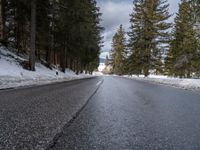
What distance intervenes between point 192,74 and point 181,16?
9.41 meters

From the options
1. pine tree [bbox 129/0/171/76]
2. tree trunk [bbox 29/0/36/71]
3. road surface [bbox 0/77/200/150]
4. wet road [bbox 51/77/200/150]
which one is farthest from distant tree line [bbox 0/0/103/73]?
wet road [bbox 51/77/200/150]

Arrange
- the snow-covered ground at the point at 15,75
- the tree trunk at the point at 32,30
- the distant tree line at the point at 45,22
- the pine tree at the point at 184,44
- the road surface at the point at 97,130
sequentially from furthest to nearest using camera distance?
the pine tree at the point at 184,44 → the distant tree line at the point at 45,22 → the tree trunk at the point at 32,30 → the snow-covered ground at the point at 15,75 → the road surface at the point at 97,130

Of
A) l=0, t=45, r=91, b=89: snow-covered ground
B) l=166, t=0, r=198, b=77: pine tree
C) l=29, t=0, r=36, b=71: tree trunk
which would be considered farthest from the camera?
l=166, t=0, r=198, b=77: pine tree

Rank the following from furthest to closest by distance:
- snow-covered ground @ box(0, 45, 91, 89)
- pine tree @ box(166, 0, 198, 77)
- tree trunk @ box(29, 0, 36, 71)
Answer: pine tree @ box(166, 0, 198, 77), tree trunk @ box(29, 0, 36, 71), snow-covered ground @ box(0, 45, 91, 89)

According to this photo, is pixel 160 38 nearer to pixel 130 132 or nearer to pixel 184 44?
pixel 184 44

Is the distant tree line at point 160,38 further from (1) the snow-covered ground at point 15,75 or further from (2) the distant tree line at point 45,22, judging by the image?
(1) the snow-covered ground at point 15,75

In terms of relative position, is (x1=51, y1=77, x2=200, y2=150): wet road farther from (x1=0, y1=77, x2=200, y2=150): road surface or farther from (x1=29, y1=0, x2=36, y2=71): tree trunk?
(x1=29, y1=0, x2=36, y2=71): tree trunk

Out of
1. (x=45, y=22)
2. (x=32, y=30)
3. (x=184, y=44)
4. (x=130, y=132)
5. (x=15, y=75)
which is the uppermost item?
(x=45, y=22)

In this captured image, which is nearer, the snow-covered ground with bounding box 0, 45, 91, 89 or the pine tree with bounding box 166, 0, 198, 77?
the snow-covered ground with bounding box 0, 45, 91, 89

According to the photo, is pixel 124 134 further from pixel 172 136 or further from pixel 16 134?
pixel 16 134

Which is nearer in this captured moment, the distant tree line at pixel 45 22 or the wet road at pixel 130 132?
the wet road at pixel 130 132

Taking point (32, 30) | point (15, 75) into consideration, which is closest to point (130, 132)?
point (15, 75)

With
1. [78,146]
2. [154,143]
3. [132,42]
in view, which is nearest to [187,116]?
[154,143]

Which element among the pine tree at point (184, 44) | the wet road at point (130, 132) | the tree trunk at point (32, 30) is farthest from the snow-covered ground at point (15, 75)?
the pine tree at point (184, 44)
